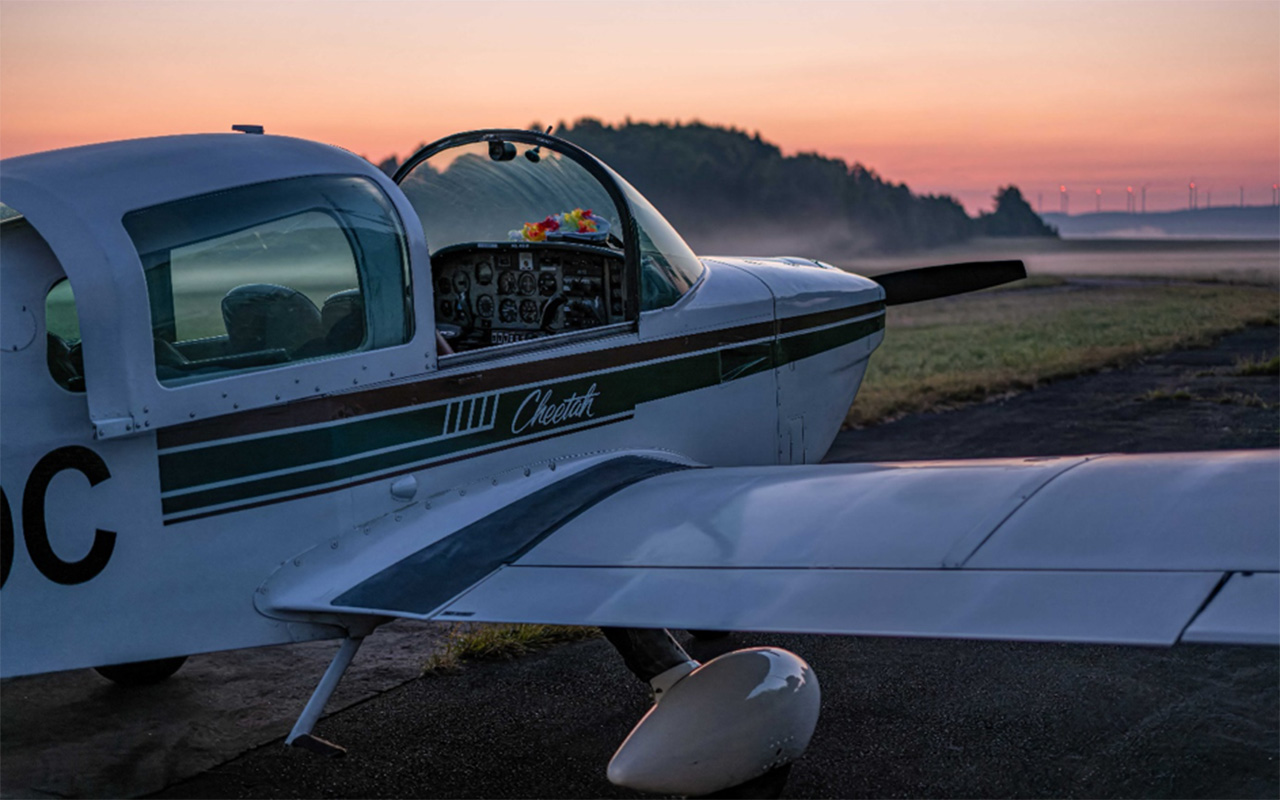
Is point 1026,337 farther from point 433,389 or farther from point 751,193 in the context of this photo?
point 751,193

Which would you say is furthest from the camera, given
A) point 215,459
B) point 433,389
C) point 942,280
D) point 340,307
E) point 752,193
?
point 752,193

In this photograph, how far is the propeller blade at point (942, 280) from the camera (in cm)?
686

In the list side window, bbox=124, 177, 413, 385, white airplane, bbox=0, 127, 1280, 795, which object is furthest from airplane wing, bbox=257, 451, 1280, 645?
side window, bbox=124, 177, 413, 385

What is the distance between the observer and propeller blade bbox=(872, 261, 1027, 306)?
686 cm

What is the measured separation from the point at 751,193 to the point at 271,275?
4961 inches

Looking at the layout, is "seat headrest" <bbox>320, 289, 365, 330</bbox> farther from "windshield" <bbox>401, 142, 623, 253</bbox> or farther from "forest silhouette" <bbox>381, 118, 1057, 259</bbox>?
"forest silhouette" <bbox>381, 118, 1057, 259</bbox>

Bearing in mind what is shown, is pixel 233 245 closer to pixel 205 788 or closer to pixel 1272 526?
pixel 205 788

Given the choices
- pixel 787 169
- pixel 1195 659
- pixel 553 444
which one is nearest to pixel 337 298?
pixel 553 444

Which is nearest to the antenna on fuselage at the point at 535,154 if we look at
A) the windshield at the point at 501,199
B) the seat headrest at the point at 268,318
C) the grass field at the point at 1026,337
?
the windshield at the point at 501,199

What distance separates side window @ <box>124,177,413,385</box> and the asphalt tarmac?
1755mm

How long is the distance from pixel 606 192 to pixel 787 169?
127 meters

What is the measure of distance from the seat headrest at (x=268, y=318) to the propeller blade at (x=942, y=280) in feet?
13.6

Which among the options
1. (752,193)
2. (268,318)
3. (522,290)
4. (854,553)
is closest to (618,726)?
(854,553)

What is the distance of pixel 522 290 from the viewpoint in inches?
215
